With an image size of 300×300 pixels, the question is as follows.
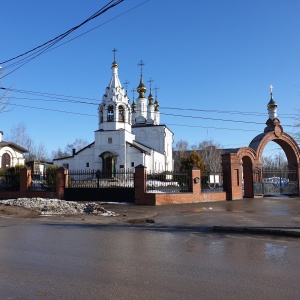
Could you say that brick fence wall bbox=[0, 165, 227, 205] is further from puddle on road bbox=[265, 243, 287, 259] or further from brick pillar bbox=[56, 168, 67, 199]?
puddle on road bbox=[265, 243, 287, 259]

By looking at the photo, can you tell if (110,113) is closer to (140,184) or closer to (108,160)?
(108,160)

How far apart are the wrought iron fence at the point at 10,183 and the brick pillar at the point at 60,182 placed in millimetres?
3138

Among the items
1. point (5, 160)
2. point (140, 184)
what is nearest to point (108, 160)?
point (5, 160)

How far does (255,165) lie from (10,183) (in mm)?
17550

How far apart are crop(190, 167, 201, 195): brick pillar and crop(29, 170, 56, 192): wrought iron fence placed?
8.92 m

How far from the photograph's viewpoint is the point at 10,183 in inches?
955

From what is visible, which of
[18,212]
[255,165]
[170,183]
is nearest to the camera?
[18,212]

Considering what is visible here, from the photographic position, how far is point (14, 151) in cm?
4319

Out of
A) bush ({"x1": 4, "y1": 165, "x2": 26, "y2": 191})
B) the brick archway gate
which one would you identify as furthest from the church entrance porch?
bush ({"x1": 4, "y1": 165, "x2": 26, "y2": 191})

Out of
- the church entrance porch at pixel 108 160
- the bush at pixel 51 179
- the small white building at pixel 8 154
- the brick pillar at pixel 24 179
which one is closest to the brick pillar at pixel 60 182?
the bush at pixel 51 179

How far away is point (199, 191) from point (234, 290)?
17.7 meters

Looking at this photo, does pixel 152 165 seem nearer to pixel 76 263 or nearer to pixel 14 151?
pixel 14 151

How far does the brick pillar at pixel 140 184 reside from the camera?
20609 millimetres

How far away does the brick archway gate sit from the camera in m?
25.0
